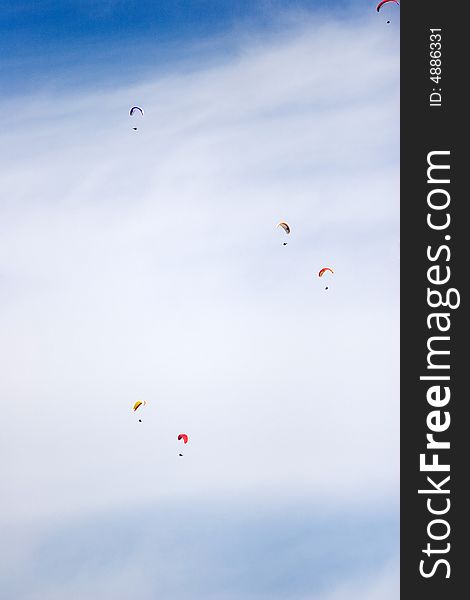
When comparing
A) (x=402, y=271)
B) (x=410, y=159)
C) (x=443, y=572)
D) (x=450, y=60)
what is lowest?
(x=443, y=572)

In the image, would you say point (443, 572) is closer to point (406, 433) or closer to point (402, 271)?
point (406, 433)

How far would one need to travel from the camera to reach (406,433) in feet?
47.1

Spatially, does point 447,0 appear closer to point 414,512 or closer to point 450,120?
point 450,120

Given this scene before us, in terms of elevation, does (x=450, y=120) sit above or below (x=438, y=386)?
above

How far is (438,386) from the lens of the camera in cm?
1430

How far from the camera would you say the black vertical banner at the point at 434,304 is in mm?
14164

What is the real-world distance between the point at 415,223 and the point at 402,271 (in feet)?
2.19

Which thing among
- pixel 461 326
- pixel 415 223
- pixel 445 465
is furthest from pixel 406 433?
pixel 415 223

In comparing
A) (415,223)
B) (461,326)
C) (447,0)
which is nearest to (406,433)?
(461,326)

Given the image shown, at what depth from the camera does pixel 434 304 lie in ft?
47.1

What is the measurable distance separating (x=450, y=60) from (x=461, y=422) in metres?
4.83

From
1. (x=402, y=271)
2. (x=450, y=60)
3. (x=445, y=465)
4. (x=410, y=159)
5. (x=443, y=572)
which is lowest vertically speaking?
(x=443, y=572)

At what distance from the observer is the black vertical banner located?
46.5ft

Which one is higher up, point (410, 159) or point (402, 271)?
point (410, 159)
